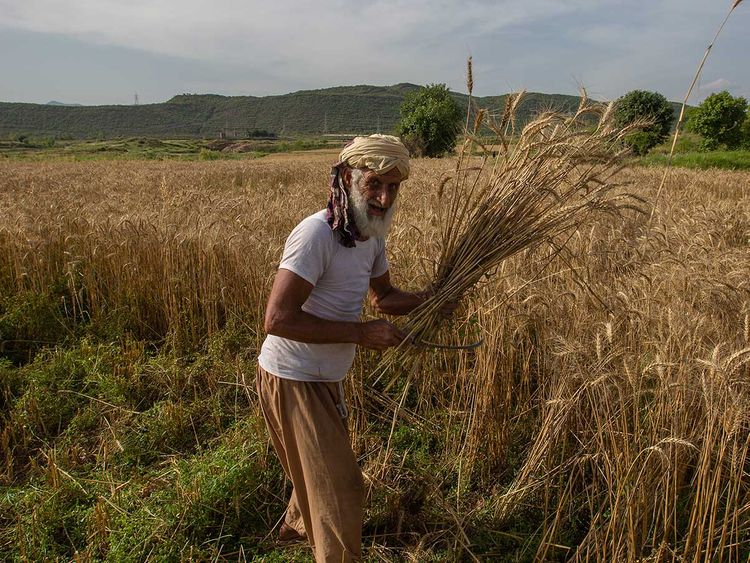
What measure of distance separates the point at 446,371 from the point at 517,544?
1.05m

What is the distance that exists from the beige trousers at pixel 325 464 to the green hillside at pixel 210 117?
310ft

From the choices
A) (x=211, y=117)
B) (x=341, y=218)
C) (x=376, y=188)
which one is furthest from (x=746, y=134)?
(x=211, y=117)

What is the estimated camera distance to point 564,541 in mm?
2121

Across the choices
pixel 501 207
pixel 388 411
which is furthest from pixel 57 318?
pixel 501 207

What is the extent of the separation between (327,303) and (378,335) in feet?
0.82

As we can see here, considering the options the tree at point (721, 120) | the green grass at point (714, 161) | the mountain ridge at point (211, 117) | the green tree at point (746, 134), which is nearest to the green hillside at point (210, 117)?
the mountain ridge at point (211, 117)

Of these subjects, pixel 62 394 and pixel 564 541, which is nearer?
pixel 564 541

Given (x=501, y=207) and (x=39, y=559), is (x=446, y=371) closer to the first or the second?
(x=501, y=207)

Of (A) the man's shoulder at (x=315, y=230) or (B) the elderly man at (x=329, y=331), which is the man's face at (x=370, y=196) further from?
(A) the man's shoulder at (x=315, y=230)

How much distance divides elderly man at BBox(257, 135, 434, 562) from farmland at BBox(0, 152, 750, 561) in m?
0.47

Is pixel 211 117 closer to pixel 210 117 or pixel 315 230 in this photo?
pixel 210 117

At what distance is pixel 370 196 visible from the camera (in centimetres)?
179

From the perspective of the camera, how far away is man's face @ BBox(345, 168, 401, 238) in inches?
70.3

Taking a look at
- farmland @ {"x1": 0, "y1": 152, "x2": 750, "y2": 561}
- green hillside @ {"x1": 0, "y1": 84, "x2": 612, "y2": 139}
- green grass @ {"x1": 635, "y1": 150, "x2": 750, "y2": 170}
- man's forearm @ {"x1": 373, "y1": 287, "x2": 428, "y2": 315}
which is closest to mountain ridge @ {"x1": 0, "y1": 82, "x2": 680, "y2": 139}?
green hillside @ {"x1": 0, "y1": 84, "x2": 612, "y2": 139}
